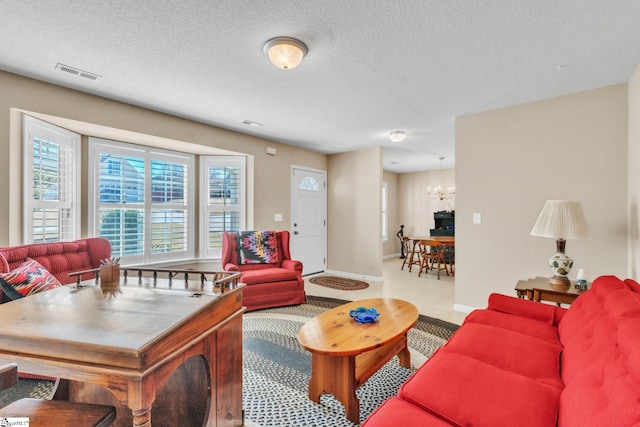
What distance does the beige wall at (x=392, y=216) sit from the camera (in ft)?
26.6

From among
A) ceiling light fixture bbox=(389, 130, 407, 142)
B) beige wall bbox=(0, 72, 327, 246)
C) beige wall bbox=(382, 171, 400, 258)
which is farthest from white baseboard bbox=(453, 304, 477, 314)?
beige wall bbox=(382, 171, 400, 258)

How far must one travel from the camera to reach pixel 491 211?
3.40m

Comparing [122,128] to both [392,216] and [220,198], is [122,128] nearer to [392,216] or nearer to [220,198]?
[220,198]

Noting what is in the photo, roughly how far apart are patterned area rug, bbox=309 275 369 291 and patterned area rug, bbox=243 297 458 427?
149 centimetres

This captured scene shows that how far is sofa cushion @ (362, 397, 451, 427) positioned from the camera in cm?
104

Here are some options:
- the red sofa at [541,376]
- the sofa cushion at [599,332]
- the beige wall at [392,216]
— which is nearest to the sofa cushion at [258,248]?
the red sofa at [541,376]

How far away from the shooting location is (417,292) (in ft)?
14.9

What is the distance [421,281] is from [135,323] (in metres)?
4.99

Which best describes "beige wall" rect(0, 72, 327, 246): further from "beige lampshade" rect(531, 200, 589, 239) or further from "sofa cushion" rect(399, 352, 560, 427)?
"beige lampshade" rect(531, 200, 589, 239)

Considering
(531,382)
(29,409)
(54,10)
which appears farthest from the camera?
(54,10)

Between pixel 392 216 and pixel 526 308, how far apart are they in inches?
245

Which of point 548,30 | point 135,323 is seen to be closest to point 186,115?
point 135,323

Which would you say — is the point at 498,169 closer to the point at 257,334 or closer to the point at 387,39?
the point at 387,39

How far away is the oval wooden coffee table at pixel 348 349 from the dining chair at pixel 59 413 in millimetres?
1017
